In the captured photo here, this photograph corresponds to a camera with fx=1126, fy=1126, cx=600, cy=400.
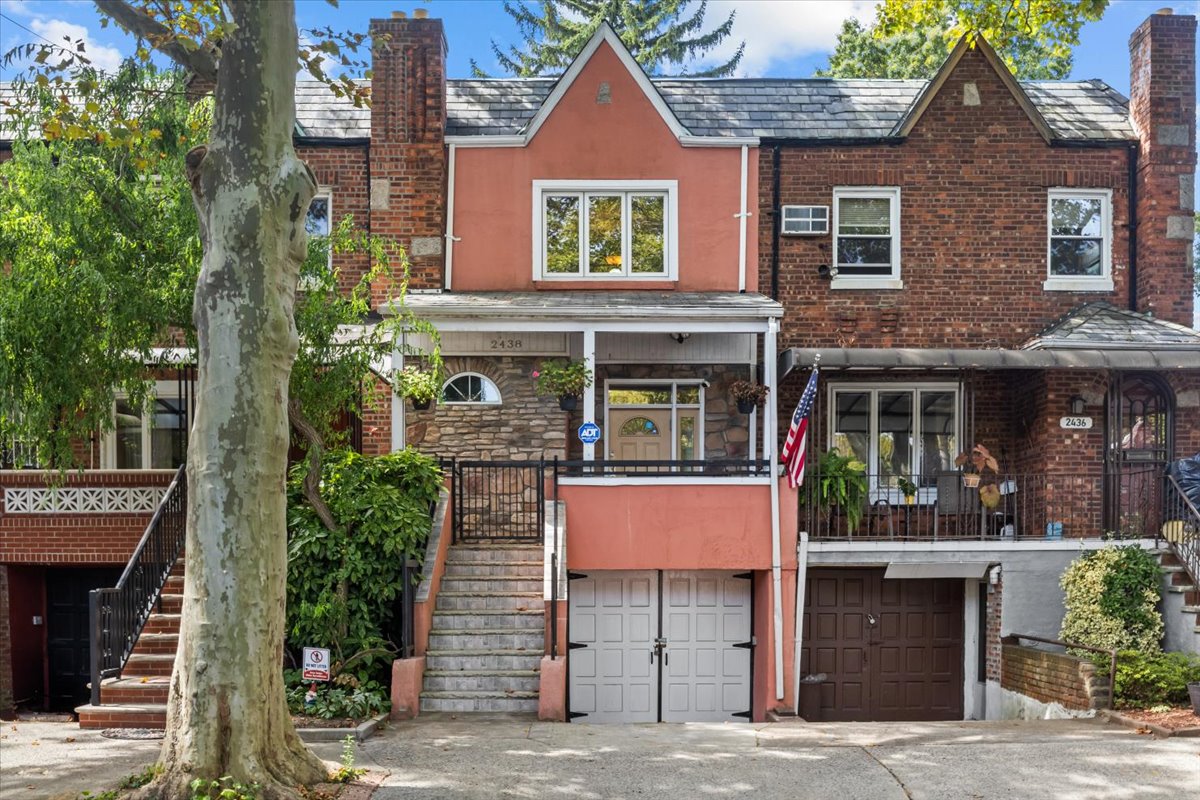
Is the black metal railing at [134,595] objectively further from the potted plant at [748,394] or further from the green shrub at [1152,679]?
the green shrub at [1152,679]

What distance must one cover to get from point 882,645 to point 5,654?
12.0 metres

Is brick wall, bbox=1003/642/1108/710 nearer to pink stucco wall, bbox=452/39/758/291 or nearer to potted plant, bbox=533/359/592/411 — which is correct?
pink stucco wall, bbox=452/39/758/291

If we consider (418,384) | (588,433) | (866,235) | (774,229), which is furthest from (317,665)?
(866,235)

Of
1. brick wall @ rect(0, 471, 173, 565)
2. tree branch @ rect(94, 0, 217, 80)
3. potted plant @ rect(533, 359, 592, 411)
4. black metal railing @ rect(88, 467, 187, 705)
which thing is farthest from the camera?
brick wall @ rect(0, 471, 173, 565)

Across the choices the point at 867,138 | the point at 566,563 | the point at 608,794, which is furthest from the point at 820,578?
the point at 608,794

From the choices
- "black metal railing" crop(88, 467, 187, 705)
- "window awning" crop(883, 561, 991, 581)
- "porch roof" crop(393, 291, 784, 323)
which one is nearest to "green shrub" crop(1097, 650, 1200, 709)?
"window awning" crop(883, 561, 991, 581)

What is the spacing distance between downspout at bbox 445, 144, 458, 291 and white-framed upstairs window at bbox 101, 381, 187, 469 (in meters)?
4.27

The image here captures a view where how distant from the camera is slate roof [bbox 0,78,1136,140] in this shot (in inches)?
655

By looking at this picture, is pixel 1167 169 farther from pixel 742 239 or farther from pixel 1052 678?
pixel 1052 678

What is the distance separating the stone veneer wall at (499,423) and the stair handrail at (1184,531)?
26.0 ft

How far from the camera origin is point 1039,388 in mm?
15984

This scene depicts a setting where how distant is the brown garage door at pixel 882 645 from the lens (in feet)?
51.5

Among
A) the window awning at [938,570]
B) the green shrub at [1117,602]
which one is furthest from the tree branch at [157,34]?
the green shrub at [1117,602]

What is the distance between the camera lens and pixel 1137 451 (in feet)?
52.6
